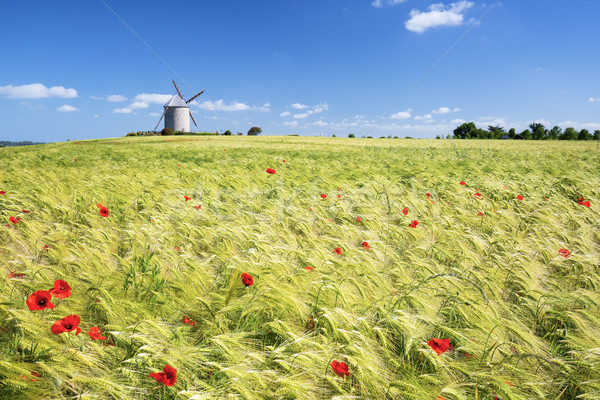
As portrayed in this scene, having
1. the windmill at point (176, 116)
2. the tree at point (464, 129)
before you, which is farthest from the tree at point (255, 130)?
the tree at point (464, 129)

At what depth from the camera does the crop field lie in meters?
1.26

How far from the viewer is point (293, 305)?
66.2 inches

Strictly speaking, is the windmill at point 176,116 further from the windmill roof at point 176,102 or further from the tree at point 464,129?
the tree at point 464,129

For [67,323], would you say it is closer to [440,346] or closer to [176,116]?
[440,346]

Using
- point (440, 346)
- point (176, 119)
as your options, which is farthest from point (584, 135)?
point (440, 346)

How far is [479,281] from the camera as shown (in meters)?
2.10

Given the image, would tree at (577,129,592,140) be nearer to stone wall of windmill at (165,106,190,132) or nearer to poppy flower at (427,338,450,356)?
stone wall of windmill at (165,106,190,132)

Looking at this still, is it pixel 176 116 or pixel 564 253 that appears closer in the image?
pixel 564 253

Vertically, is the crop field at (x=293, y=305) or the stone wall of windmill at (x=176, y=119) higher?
the stone wall of windmill at (x=176, y=119)

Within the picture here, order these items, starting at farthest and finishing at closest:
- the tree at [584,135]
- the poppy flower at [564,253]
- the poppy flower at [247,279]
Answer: the tree at [584,135] < the poppy flower at [564,253] < the poppy flower at [247,279]

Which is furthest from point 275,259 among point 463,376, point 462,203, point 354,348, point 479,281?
point 462,203

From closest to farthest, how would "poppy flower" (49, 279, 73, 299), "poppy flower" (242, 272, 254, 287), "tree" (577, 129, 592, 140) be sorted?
A: "poppy flower" (49, 279, 73, 299) < "poppy flower" (242, 272, 254, 287) < "tree" (577, 129, 592, 140)

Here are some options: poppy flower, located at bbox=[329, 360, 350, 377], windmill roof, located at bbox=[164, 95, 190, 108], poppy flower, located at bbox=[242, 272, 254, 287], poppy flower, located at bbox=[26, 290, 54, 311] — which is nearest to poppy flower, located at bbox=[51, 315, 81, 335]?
poppy flower, located at bbox=[26, 290, 54, 311]

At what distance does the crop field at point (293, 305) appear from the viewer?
126cm
